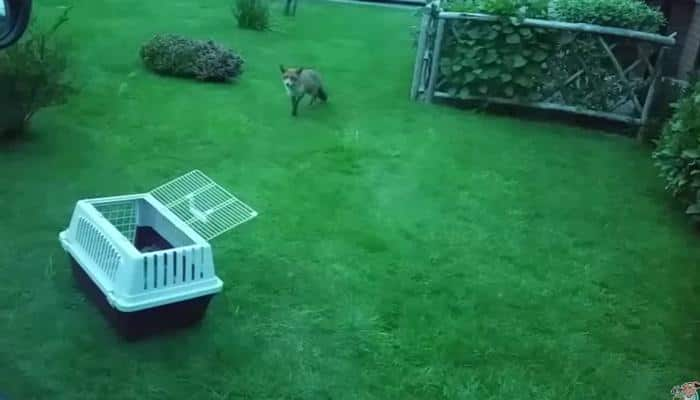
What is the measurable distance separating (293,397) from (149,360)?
0.45 metres

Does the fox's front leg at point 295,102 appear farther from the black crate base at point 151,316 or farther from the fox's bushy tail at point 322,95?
the black crate base at point 151,316

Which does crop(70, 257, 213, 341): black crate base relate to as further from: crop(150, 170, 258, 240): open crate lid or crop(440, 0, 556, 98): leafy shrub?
crop(440, 0, 556, 98): leafy shrub

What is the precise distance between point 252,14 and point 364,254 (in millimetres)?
4675

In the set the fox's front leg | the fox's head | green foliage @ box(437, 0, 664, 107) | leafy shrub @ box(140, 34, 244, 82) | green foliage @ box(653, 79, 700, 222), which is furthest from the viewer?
leafy shrub @ box(140, 34, 244, 82)

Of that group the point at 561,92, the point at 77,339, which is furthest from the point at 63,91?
the point at 561,92

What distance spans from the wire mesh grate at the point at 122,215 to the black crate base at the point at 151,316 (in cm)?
24

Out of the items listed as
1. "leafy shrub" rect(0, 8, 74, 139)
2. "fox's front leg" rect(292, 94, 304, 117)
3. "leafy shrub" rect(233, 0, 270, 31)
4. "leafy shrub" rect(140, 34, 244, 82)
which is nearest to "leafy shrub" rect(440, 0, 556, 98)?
"fox's front leg" rect(292, 94, 304, 117)

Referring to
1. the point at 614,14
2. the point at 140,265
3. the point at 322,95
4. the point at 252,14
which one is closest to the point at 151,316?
the point at 140,265

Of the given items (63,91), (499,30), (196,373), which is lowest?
(196,373)

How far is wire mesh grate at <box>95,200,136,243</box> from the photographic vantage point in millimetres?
2518

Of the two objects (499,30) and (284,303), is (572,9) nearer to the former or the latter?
(499,30)

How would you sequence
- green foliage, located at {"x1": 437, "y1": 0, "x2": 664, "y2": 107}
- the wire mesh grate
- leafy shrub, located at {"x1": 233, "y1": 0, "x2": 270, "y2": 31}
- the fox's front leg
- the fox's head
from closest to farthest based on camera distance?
the wire mesh grate < the fox's head < the fox's front leg < green foliage, located at {"x1": 437, "y1": 0, "x2": 664, "y2": 107} < leafy shrub, located at {"x1": 233, "y1": 0, "x2": 270, "y2": 31}

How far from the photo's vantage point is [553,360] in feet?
7.64

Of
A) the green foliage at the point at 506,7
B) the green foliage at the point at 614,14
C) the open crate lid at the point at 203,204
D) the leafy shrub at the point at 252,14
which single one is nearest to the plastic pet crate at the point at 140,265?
the open crate lid at the point at 203,204
